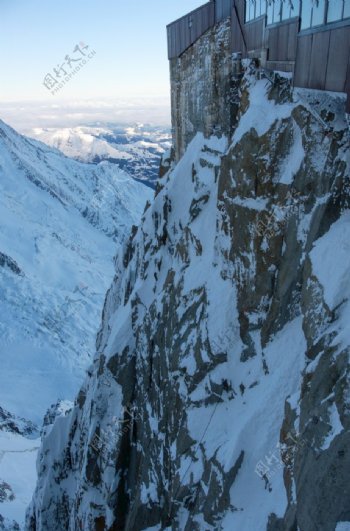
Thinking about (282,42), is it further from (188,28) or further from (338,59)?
(188,28)

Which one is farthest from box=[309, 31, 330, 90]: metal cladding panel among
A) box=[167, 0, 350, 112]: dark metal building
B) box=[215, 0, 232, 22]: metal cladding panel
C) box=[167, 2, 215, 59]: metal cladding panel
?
box=[167, 2, 215, 59]: metal cladding panel

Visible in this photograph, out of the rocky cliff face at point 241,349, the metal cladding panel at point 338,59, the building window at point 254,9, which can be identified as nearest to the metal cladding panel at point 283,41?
the rocky cliff face at point 241,349

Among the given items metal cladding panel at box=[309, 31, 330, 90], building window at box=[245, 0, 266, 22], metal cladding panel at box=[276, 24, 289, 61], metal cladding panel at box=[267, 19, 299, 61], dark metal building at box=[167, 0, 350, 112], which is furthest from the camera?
building window at box=[245, 0, 266, 22]

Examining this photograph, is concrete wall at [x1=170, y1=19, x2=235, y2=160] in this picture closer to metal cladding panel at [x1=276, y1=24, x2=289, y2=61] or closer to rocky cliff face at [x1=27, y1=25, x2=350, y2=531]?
rocky cliff face at [x1=27, y1=25, x2=350, y2=531]

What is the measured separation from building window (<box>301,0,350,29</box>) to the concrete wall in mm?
5362

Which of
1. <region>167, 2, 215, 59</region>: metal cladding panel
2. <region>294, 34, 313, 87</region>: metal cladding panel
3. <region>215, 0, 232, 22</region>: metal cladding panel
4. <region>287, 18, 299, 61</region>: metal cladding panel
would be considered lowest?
<region>294, 34, 313, 87</region>: metal cladding panel

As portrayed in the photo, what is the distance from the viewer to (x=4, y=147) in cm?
11338

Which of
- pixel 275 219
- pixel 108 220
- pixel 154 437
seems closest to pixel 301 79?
pixel 275 219

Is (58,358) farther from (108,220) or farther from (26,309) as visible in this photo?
(108,220)

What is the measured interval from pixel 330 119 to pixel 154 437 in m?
9.06

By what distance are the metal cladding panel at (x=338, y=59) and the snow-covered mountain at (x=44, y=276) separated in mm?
31339

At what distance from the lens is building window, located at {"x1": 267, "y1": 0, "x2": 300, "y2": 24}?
8852 mm

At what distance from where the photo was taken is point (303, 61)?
8.41 m

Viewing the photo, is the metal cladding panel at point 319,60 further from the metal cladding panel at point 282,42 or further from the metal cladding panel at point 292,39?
the metal cladding panel at point 282,42
